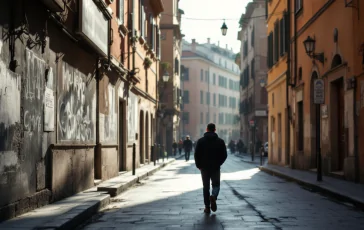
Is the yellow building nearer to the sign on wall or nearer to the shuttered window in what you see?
the shuttered window

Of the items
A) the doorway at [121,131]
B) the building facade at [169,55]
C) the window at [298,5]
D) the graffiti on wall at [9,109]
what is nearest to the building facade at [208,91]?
the building facade at [169,55]

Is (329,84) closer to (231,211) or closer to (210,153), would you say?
(210,153)

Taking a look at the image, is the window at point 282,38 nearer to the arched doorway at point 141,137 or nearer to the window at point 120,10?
the arched doorway at point 141,137

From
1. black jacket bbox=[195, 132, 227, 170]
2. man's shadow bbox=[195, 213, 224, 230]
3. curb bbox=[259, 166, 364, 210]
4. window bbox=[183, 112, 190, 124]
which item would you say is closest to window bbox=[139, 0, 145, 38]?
curb bbox=[259, 166, 364, 210]

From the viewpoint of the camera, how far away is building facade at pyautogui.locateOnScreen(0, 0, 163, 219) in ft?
28.8

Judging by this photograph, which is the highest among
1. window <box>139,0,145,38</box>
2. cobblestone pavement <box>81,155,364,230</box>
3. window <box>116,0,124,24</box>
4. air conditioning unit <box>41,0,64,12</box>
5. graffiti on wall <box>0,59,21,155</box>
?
window <box>139,0,145,38</box>

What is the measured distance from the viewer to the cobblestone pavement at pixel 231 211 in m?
9.04

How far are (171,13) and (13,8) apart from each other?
43.4m

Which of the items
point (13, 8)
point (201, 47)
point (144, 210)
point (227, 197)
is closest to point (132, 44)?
point (227, 197)

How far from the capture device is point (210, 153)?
35.6 feet

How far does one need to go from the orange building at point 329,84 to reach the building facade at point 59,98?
6141 millimetres

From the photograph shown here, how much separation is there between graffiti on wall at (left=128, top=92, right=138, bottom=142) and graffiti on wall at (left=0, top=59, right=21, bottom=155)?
1381 cm

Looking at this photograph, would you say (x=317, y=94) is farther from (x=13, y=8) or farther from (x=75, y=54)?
(x=13, y=8)

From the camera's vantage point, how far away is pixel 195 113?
88.1 metres
